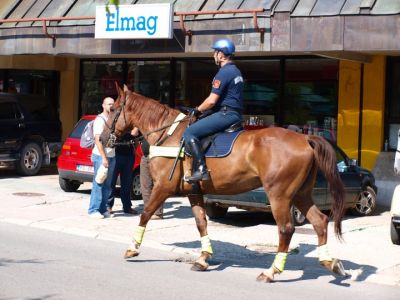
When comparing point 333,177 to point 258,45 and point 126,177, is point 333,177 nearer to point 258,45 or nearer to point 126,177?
point 126,177

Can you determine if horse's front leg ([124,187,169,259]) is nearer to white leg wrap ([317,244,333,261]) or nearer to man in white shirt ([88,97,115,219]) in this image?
white leg wrap ([317,244,333,261])

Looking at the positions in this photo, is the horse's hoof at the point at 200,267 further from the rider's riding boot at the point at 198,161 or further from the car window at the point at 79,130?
the car window at the point at 79,130

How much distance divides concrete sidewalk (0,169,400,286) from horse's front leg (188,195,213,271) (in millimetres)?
701

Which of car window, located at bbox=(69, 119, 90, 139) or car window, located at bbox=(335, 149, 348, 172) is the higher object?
car window, located at bbox=(69, 119, 90, 139)

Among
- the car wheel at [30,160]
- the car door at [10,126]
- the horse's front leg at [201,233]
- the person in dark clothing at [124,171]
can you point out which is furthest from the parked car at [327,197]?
the car wheel at [30,160]

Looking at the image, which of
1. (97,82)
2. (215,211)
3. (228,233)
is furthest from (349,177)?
(97,82)

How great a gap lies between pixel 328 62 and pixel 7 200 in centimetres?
781

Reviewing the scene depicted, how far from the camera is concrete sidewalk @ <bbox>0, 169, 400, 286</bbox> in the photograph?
10016mm

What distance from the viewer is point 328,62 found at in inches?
698

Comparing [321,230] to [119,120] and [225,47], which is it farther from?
[119,120]

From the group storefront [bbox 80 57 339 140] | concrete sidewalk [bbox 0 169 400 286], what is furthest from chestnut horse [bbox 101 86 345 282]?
storefront [bbox 80 57 339 140]

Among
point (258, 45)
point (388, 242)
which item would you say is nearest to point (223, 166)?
point (388, 242)

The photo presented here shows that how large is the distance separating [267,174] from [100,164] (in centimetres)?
481

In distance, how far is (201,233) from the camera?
31.3ft
